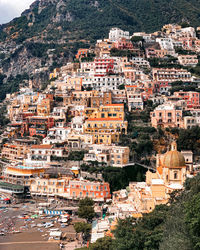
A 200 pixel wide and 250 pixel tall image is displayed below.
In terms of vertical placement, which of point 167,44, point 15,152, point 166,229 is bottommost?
point 166,229

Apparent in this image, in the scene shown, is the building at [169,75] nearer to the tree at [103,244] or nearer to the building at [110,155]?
the building at [110,155]

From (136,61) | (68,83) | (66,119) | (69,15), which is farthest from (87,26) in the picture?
(66,119)

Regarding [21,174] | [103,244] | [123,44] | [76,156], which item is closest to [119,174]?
[76,156]

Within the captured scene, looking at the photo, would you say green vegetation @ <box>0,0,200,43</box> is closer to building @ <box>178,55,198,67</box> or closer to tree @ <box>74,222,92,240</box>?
building @ <box>178,55,198,67</box>

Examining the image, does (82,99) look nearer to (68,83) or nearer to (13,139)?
(68,83)

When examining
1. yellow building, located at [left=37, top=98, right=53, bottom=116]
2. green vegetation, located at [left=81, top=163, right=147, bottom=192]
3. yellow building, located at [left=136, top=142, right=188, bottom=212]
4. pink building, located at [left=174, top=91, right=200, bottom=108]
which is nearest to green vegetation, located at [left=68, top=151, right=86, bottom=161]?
green vegetation, located at [left=81, top=163, right=147, bottom=192]

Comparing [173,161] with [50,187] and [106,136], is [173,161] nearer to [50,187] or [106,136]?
[50,187]
